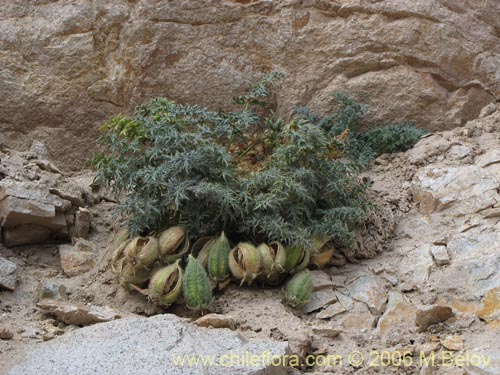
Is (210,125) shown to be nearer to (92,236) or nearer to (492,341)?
(92,236)

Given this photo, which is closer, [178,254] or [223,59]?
[178,254]

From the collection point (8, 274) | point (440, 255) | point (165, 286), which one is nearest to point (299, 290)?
point (165, 286)

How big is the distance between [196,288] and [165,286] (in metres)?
0.17

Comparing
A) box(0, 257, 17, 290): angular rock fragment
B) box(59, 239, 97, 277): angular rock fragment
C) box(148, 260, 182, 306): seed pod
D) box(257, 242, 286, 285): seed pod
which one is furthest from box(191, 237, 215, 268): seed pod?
box(0, 257, 17, 290): angular rock fragment

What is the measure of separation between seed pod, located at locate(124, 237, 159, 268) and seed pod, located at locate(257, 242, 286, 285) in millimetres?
533

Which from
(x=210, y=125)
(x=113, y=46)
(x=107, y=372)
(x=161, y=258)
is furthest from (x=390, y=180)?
(x=107, y=372)

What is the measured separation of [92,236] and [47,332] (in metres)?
1.09

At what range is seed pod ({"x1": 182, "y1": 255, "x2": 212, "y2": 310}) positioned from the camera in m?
3.98

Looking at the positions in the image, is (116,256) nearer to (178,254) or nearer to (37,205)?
(178,254)

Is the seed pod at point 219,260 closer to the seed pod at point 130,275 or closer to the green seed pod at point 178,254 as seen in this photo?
the green seed pod at point 178,254

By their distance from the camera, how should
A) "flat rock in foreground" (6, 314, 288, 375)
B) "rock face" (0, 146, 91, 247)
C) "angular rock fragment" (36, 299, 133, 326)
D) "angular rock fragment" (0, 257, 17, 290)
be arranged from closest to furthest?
"flat rock in foreground" (6, 314, 288, 375) → "angular rock fragment" (36, 299, 133, 326) → "angular rock fragment" (0, 257, 17, 290) → "rock face" (0, 146, 91, 247)

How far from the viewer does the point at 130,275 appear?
4.19 m

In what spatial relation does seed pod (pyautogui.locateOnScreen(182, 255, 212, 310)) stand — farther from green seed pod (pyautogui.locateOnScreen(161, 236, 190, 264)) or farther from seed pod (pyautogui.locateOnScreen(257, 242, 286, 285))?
seed pod (pyautogui.locateOnScreen(257, 242, 286, 285))

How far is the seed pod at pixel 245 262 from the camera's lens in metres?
4.11
